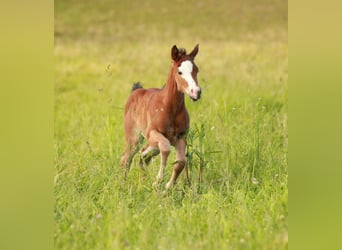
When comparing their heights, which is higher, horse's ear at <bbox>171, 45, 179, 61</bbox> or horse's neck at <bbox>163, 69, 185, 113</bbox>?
horse's ear at <bbox>171, 45, 179, 61</bbox>

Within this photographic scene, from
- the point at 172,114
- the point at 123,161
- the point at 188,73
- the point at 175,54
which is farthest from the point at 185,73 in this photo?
the point at 123,161

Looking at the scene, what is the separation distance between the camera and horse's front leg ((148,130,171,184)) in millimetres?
3884

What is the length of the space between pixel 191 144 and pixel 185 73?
505 mm

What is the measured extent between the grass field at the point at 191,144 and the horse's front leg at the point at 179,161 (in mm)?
67

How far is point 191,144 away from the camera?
408 cm

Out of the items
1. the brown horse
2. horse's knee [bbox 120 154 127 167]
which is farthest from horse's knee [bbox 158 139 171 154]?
horse's knee [bbox 120 154 127 167]

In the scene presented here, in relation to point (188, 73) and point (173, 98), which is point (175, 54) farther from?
point (173, 98)

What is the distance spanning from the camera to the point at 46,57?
2.38 meters

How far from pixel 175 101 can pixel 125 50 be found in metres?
6.51

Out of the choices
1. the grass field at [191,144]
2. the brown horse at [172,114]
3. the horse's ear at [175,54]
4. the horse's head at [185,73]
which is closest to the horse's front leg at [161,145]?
the brown horse at [172,114]

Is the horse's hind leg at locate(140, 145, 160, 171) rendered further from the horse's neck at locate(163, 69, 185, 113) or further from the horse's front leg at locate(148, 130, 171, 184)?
the horse's neck at locate(163, 69, 185, 113)

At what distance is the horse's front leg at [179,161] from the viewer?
154 inches

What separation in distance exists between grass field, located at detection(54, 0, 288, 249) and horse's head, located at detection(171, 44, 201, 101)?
371mm

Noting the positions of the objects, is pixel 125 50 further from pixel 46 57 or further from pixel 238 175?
pixel 46 57
